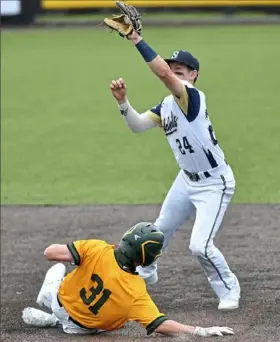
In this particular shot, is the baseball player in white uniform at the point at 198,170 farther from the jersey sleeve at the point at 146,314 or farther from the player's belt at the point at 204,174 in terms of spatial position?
the jersey sleeve at the point at 146,314

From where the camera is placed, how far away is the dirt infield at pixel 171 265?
641cm

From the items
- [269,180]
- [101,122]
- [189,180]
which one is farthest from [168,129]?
[101,122]

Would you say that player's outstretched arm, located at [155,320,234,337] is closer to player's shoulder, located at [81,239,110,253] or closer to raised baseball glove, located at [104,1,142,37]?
player's shoulder, located at [81,239,110,253]

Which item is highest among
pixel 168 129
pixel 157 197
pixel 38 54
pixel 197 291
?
pixel 168 129

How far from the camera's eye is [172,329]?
18.5 feet

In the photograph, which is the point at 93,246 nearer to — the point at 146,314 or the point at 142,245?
the point at 142,245

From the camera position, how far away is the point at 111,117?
15969 mm

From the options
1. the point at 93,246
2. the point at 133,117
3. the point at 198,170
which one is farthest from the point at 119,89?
the point at 93,246

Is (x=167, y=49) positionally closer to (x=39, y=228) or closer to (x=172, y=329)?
(x=39, y=228)

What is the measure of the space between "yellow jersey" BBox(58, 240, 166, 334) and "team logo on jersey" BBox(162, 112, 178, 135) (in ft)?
4.10

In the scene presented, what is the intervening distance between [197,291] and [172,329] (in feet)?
5.72

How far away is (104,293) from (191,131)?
1.54 m

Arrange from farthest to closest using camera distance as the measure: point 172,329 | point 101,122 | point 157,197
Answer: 1. point 101,122
2. point 157,197
3. point 172,329

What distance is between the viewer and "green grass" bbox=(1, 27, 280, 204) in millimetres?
11438
